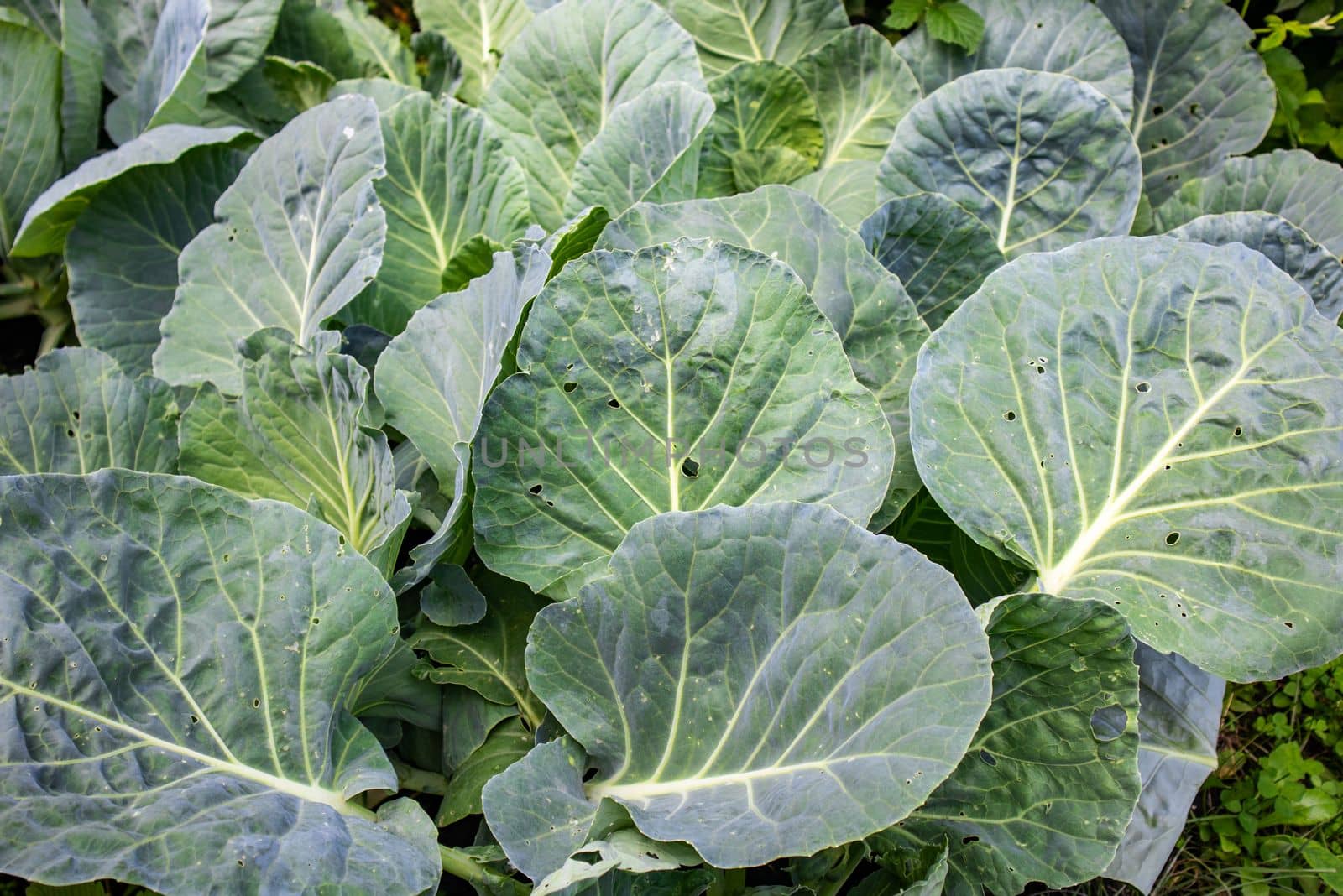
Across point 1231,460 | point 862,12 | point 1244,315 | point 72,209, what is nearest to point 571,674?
point 1231,460

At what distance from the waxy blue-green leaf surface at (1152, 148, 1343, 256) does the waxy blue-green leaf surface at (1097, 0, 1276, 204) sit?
256 millimetres

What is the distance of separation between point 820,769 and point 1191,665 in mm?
869

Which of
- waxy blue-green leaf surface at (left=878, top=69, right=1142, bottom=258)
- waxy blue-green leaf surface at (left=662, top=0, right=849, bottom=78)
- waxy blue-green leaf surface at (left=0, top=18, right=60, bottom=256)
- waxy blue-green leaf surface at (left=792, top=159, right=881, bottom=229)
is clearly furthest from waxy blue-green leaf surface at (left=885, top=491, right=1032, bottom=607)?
waxy blue-green leaf surface at (left=0, top=18, right=60, bottom=256)

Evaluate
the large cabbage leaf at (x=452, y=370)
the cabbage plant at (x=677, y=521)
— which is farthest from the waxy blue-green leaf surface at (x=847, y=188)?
the large cabbage leaf at (x=452, y=370)

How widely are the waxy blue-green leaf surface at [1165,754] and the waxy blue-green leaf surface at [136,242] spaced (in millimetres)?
2241

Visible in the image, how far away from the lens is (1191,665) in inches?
70.9

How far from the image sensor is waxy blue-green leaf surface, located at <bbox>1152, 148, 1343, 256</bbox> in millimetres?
2080

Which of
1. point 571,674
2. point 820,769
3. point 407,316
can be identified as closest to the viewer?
point 820,769

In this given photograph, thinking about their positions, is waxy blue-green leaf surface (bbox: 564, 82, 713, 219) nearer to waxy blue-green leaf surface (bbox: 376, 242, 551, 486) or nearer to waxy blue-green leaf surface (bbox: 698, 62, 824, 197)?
waxy blue-green leaf surface (bbox: 698, 62, 824, 197)

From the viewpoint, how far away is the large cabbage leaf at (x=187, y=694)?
126cm

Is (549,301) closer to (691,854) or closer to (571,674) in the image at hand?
(571,674)

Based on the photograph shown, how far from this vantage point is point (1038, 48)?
2406 millimetres

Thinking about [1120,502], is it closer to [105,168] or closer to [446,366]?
[446,366]

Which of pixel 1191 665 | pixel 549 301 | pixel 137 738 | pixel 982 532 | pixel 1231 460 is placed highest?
pixel 549 301
